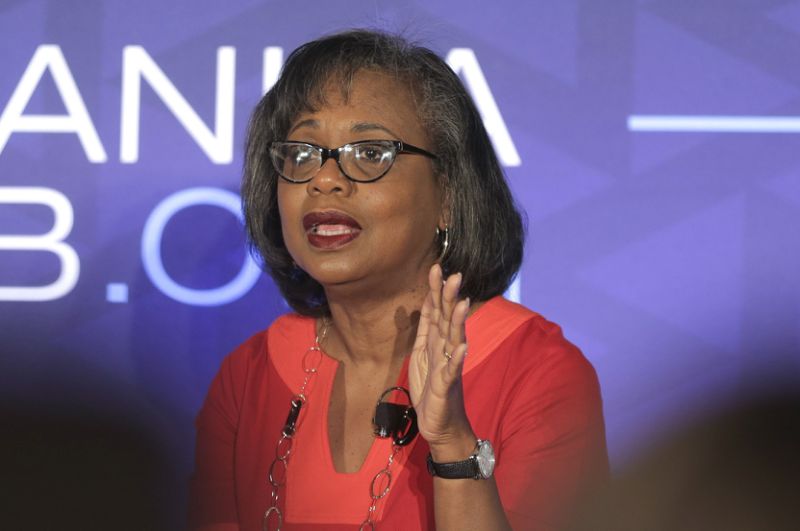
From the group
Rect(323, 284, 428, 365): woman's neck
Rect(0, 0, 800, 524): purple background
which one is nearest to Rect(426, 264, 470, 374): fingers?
Rect(323, 284, 428, 365): woman's neck

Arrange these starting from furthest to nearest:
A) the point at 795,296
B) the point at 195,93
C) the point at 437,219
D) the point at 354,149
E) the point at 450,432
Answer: the point at 195,93, the point at 795,296, the point at 437,219, the point at 354,149, the point at 450,432

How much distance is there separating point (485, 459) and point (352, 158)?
62cm

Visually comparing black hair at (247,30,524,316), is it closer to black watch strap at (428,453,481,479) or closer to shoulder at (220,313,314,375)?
shoulder at (220,313,314,375)

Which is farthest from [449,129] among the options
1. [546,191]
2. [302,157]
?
[546,191]

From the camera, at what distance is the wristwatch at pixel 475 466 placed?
1499mm

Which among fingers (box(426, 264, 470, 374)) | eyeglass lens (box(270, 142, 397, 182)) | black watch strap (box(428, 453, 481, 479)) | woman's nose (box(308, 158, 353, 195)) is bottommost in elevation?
black watch strap (box(428, 453, 481, 479))

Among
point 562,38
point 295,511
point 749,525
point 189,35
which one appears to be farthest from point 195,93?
point 749,525

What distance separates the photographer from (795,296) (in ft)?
8.52

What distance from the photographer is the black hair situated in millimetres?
1939

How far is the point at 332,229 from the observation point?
184 cm

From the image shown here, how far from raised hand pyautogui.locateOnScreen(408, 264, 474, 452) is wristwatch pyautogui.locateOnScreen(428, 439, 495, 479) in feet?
0.07

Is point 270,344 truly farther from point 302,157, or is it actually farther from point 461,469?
point 461,469

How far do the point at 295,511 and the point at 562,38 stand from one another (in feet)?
4.85

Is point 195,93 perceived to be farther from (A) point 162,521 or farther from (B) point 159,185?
(A) point 162,521
